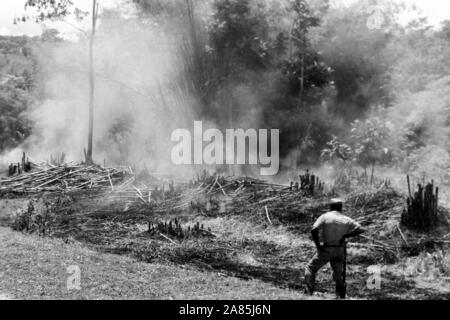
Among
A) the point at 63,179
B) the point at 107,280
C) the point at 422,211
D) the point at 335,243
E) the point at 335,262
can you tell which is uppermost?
the point at 63,179

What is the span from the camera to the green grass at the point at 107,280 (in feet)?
24.9

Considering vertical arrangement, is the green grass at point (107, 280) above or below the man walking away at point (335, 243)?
below

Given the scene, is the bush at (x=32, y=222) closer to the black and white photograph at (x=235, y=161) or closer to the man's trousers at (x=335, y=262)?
the black and white photograph at (x=235, y=161)

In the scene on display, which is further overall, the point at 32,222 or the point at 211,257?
the point at 32,222

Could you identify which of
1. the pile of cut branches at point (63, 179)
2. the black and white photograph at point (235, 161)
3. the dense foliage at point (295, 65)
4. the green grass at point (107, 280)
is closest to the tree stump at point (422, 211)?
the black and white photograph at point (235, 161)

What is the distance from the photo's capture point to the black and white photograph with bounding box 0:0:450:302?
8891 millimetres

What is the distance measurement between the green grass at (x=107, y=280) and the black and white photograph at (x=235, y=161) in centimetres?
4

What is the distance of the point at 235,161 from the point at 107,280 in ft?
49.4

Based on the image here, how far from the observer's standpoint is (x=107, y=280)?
8352 mm

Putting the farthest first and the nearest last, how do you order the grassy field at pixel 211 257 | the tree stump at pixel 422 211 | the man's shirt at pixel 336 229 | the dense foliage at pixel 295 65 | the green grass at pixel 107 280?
the dense foliage at pixel 295 65 → the tree stump at pixel 422 211 → the grassy field at pixel 211 257 → the man's shirt at pixel 336 229 → the green grass at pixel 107 280

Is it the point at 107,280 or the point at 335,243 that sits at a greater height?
the point at 335,243

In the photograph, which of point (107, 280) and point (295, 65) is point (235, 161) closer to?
point (295, 65)

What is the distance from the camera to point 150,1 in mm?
23953

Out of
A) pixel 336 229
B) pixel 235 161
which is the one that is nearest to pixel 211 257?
pixel 336 229
